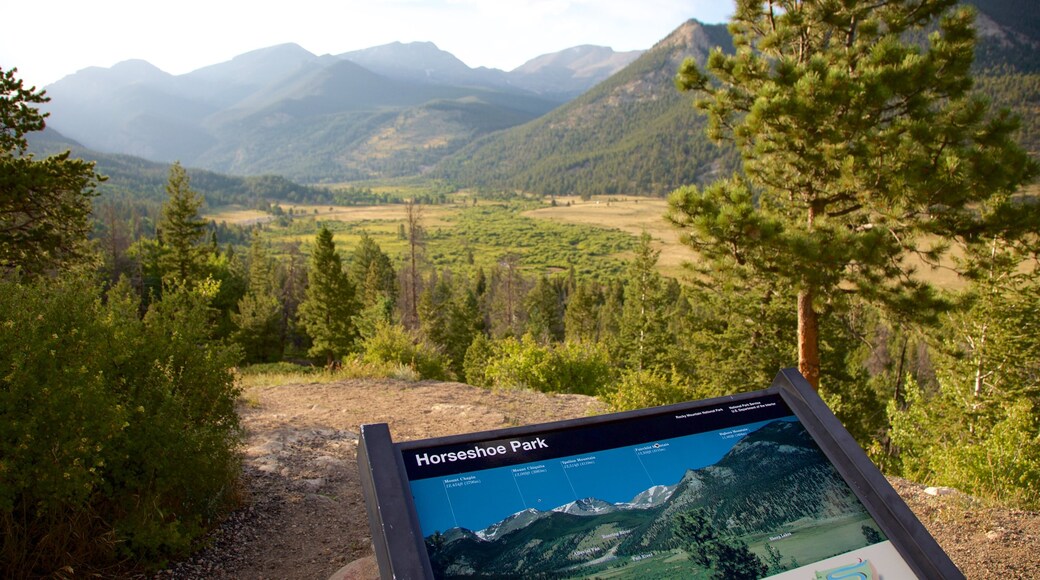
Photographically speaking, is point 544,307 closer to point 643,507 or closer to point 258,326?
point 258,326

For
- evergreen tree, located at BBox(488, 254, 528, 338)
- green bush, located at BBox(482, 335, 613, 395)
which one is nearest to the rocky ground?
green bush, located at BBox(482, 335, 613, 395)

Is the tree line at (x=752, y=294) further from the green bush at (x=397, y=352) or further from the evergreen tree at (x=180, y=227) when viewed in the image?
the evergreen tree at (x=180, y=227)

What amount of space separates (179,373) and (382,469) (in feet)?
11.9

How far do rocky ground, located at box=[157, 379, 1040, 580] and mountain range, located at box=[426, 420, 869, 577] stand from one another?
2.13m

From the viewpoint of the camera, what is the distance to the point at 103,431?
3773 mm

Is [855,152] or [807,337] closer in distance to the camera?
[855,152]

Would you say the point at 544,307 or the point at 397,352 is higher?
the point at 397,352

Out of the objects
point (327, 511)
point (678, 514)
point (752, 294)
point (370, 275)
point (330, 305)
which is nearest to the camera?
point (678, 514)

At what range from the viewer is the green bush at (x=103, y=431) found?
359 centimetres

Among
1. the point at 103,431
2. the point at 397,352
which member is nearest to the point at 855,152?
the point at 103,431

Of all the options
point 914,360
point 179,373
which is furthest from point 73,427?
point 914,360

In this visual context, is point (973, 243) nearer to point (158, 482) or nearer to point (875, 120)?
point (875, 120)

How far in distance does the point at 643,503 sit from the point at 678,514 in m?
0.14

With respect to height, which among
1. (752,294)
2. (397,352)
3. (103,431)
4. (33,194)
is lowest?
(397,352)
